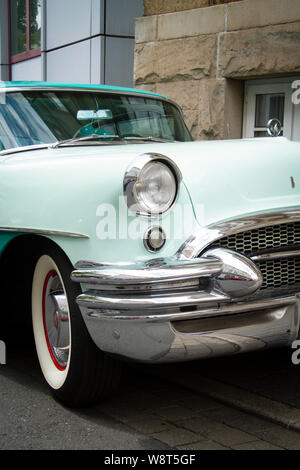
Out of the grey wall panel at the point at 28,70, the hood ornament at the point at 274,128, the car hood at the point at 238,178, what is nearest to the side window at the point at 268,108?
the hood ornament at the point at 274,128

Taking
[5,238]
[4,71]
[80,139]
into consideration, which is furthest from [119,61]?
[5,238]

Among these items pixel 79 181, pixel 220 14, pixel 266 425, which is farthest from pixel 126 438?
pixel 220 14

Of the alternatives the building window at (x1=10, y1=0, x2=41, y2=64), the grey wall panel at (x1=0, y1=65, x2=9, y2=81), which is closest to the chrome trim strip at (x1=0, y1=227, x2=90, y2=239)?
the building window at (x1=10, y1=0, x2=41, y2=64)

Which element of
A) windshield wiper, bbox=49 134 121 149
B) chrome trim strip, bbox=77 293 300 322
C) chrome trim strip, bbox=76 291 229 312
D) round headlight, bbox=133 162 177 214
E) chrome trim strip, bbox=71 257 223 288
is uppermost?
windshield wiper, bbox=49 134 121 149

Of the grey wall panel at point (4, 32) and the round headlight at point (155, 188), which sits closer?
the round headlight at point (155, 188)

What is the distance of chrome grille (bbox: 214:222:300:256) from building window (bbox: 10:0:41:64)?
10.8m

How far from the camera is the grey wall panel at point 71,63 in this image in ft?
34.4

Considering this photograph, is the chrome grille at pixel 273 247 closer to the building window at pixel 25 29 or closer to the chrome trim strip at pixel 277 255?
the chrome trim strip at pixel 277 255

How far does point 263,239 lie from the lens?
9.57ft

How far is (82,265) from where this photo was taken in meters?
2.87

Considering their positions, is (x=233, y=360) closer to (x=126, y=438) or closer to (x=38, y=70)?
(x=126, y=438)

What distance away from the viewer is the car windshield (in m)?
3.85

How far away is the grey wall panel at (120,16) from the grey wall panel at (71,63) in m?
0.52

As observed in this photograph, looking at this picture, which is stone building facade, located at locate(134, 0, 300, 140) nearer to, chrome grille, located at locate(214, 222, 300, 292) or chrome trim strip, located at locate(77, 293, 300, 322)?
chrome grille, located at locate(214, 222, 300, 292)
